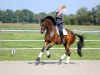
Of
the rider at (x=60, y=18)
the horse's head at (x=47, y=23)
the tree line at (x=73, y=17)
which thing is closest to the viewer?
the horse's head at (x=47, y=23)

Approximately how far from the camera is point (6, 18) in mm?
73000

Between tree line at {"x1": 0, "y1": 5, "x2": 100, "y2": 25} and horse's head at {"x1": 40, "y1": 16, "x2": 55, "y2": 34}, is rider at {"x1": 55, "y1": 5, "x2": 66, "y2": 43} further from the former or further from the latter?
tree line at {"x1": 0, "y1": 5, "x2": 100, "y2": 25}

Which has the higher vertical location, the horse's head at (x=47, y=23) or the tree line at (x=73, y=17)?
the horse's head at (x=47, y=23)

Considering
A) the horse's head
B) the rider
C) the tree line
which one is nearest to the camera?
the horse's head

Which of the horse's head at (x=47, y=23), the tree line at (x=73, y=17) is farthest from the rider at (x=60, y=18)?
the tree line at (x=73, y=17)

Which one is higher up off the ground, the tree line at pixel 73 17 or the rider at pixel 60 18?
the rider at pixel 60 18

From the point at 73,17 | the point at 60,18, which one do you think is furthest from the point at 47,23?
the point at 73,17

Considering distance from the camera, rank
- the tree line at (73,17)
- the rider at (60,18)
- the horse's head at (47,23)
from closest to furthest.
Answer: the horse's head at (47,23) < the rider at (60,18) < the tree line at (73,17)

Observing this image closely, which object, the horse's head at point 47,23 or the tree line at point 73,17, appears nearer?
the horse's head at point 47,23

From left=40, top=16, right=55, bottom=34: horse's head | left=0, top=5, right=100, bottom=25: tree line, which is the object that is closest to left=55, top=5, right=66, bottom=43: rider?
left=40, top=16, right=55, bottom=34: horse's head

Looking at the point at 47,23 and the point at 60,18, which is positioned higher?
the point at 60,18

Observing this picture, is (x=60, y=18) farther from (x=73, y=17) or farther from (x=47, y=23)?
(x=73, y=17)

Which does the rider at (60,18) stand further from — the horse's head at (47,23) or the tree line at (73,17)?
the tree line at (73,17)

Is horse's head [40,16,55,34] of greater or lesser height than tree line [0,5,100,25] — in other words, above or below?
above
